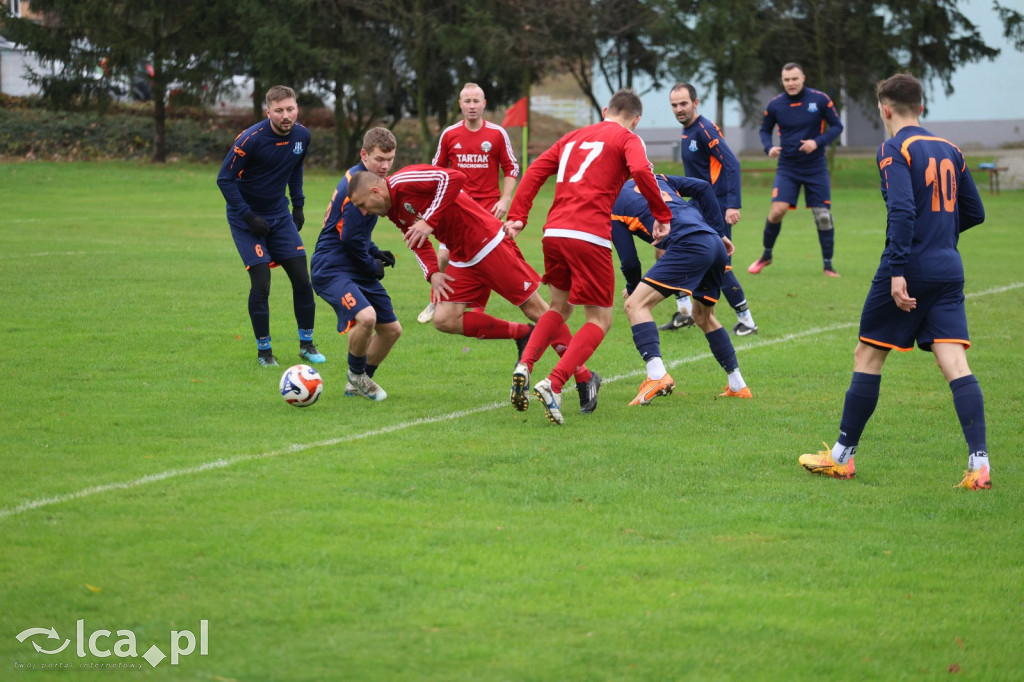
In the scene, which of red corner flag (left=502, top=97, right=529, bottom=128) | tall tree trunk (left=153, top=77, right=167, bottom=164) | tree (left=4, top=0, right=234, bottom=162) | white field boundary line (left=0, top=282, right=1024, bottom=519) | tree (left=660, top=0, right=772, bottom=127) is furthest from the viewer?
tall tree trunk (left=153, top=77, right=167, bottom=164)

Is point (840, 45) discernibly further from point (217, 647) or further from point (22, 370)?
point (217, 647)

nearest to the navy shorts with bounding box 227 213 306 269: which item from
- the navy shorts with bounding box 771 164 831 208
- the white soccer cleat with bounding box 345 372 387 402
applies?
the white soccer cleat with bounding box 345 372 387 402

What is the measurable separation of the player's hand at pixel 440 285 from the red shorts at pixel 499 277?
3 centimetres

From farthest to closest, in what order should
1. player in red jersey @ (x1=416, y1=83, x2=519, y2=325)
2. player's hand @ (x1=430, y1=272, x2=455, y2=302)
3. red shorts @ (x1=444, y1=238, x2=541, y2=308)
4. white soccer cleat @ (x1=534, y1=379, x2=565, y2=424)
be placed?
player in red jersey @ (x1=416, y1=83, x2=519, y2=325), red shorts @ (x1=444, y1=238, x2=541, y2=308), player's hand @ (x1=430, y1=272, x2=455, y2=302), white soccer cleat @ (x1=534, y1=379, x2=565, y2=424)

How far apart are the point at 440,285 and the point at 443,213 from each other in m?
0.50

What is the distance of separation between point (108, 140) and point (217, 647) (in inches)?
1453

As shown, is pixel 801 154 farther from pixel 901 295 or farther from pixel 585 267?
pixel 901 295

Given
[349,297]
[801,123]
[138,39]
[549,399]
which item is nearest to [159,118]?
[138,39]

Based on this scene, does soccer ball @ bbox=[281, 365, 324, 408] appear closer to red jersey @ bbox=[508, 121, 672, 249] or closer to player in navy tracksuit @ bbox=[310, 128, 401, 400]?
player in navy tracksuit @ bbox=[310, 128, 401, 400]

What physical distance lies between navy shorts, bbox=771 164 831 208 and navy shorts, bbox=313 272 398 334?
26.7 feet

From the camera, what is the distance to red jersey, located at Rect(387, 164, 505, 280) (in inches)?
283

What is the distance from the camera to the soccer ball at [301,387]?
7.28 metres

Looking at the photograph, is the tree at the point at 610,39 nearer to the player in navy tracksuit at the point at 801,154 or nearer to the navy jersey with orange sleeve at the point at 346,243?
the player in navy tracksuit at the point at 801,154

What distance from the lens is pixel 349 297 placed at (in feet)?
25.5
